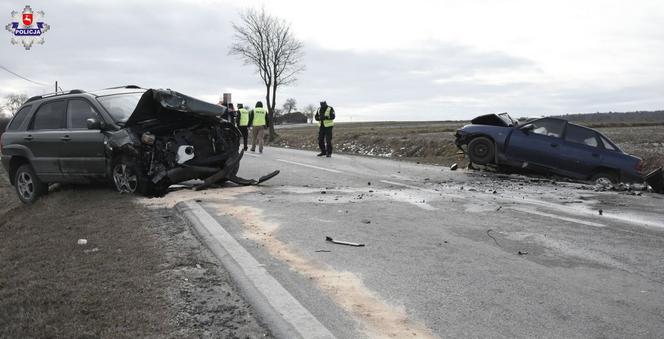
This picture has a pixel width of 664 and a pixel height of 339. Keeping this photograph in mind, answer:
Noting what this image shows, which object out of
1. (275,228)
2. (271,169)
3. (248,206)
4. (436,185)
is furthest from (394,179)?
(275,228)

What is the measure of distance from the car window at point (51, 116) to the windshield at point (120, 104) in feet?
3.03

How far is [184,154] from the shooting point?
838cm

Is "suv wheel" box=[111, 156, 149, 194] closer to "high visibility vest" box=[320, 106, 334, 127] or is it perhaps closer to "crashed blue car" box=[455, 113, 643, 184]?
"crashed blue car" box=[455, 113, 643, 184]

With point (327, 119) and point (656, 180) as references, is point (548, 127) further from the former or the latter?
point (327, 119)

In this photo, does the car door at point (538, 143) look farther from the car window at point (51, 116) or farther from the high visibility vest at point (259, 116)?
the high visibility vest at point (259, 116)

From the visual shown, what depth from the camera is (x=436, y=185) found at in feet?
33.3

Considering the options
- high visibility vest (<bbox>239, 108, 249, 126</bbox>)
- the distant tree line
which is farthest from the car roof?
the distant tree line

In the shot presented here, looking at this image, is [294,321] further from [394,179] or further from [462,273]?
[394,179]

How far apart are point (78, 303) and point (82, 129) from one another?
5.88 metres

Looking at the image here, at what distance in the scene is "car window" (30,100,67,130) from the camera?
355 inches

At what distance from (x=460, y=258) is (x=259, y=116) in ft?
57.3

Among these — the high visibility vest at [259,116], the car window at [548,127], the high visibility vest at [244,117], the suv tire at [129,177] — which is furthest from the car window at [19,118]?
the high visibility vest at [244,117]

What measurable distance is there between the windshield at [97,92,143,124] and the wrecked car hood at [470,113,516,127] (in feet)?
27.4

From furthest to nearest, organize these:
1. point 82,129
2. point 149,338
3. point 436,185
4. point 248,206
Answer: point 436,185 → point 82,129 → point 248,206 → point 149,338
